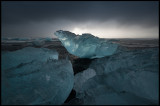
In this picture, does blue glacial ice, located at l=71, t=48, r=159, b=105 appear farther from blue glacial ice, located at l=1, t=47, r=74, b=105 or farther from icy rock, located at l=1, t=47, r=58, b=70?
icy rock, located at l=1, t=47, r=58, b=70

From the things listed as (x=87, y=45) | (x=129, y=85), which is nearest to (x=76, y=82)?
(x=129, y=85)

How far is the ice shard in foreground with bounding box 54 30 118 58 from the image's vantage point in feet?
17.1

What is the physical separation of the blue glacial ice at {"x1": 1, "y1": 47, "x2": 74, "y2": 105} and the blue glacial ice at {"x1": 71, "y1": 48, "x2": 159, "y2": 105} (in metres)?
0.47

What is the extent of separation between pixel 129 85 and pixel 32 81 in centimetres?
167

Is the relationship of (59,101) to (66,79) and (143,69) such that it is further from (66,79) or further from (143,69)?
(143,69)

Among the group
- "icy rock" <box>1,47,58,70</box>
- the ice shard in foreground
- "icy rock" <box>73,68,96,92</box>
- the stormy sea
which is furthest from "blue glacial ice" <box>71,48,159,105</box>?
the ice shard in foreground

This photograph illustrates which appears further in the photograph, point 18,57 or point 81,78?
point 81,78

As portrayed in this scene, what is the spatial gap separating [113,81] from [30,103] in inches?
56.8

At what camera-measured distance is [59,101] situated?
1.89m

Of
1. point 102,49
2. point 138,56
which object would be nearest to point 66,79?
point 138,56

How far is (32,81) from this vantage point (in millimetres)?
1976

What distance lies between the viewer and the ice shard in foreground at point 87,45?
520cm

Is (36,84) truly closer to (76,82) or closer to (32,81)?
(32,81)

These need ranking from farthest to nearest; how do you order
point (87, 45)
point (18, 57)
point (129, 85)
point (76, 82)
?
1. point (87, 45)
2. point (76, 82)
3. point (18, 57)
4. point (129, 85)
